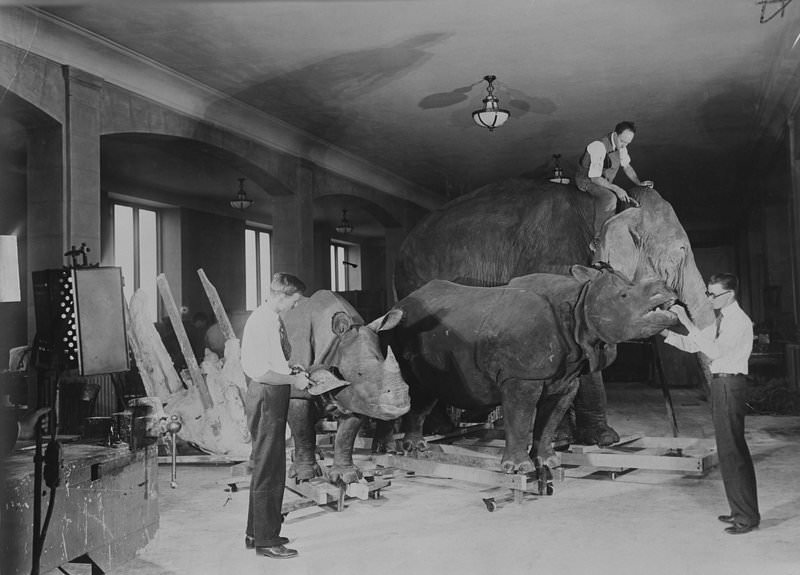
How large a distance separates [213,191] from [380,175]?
4.36 meters

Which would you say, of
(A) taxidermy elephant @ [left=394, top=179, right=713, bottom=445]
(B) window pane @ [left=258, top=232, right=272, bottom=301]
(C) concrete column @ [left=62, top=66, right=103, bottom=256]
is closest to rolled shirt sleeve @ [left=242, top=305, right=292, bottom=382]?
(A) taxidermy elephant @ [left=394, top=179, right=713, bottom=445]

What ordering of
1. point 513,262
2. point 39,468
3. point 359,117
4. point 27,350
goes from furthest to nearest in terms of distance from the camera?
1. point 359,117
2. point 513,262
3. point 27,350
4. point 39,468

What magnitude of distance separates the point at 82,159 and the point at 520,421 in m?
5.25

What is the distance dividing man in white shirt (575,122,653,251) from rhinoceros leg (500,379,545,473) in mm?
2225

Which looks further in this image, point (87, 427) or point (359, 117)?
point (359, 117)

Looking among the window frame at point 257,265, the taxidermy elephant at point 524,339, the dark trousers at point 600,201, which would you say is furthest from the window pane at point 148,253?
the dark trousers at point 600,201

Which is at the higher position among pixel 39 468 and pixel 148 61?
pixel 148 61

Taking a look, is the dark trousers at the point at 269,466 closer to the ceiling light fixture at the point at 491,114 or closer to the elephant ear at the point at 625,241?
the elephant ear at the point at 625,241

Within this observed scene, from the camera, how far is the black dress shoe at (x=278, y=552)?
470 cm

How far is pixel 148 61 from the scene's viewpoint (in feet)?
29.5

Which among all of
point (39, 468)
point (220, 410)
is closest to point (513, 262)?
point (220, 410)

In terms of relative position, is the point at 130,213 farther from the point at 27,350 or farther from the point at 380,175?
the point at 27,350

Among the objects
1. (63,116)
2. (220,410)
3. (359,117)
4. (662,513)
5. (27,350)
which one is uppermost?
(359,117)

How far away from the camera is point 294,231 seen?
12.7 meters
